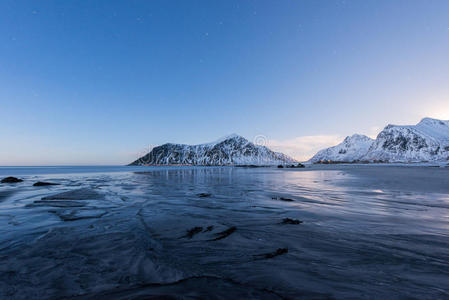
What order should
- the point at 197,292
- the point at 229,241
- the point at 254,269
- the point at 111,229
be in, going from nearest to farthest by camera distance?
1. the point at 197,292
2. the point at 254,269
3. the point at 229,241
4. the point at 111,229

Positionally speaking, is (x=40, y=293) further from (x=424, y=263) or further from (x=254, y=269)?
(x=424, y=263)

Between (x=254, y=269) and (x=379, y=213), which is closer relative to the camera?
(x=254, y=269)

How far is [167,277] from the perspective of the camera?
317 cm

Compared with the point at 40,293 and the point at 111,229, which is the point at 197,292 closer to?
the point at 40,293

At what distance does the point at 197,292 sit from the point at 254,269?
1168 millimetres

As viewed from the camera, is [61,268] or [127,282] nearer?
[127,282]

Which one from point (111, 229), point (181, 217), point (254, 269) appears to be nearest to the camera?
point (254, 269)

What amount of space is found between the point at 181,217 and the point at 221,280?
14.9ft

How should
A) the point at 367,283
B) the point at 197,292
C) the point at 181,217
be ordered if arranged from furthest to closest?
the point at 181,217 < the point at 367,283 < the point at 197,292

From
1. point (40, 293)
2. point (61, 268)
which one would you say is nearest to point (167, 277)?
point (40, 293)

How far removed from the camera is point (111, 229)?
580 cm

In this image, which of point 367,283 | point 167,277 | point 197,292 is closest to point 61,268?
point 167,277

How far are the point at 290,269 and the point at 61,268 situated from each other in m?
4.33

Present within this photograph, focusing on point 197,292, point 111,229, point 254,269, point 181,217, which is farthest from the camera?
point 181,217
